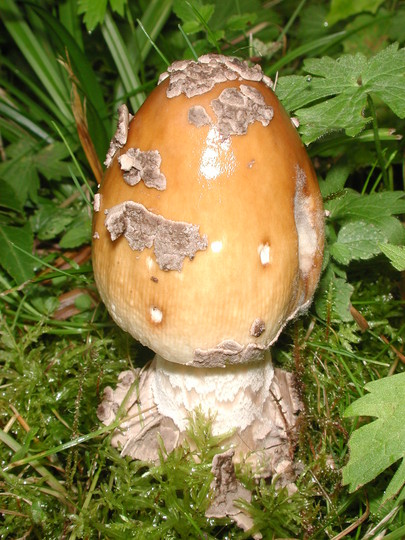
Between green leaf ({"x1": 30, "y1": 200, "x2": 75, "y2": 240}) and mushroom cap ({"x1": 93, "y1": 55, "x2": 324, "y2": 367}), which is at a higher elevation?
mushroom cap ({"x1": 93, "y1": 55, "x2": 324, "y2": 367})

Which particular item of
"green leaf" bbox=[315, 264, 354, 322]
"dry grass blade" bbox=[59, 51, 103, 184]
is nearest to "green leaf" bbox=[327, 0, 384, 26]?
"dry grass blade" bbox=[59, 51, 103, 184]

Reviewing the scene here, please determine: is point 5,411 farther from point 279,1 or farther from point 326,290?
point 279,1

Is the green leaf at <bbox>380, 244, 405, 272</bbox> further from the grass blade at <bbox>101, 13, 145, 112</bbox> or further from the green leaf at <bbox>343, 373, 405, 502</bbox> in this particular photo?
the grass blade at <bbox>101, 13, 145, 112</bbox>

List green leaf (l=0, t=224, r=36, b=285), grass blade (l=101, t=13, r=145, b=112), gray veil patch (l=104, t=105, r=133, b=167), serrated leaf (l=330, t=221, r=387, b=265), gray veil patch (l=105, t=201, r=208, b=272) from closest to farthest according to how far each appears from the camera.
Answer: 1. gray veil patch (l=105, t=201, r=208, b=272)
2. gray veil patch (l=104, t=105, r=133, b=167)
3. serrated leaf (l=330, t=221, r=387, b=265)
4. green leaf (l=0, t=224, r=36, b=285)
5. grass blade (l=101, t=13, r=145, b=112)

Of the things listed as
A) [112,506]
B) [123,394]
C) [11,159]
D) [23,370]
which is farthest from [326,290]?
[11,159]

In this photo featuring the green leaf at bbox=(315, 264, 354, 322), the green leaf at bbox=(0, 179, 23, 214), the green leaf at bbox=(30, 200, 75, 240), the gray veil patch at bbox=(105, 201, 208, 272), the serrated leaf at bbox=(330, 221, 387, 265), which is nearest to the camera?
the gray veil patch at bbox=(105, 201, 208, 272)

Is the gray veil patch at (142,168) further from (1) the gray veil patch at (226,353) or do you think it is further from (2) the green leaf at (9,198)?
(2) the green leaf at (9,198)
